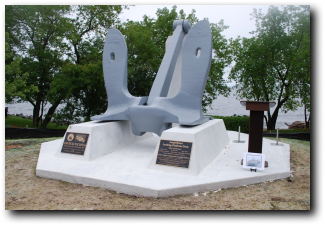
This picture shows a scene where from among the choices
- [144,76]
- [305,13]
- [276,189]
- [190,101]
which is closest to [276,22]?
[305,13]

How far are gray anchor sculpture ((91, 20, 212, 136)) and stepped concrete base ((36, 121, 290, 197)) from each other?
0.92 metres

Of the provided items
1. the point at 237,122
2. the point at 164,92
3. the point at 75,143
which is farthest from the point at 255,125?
the point at 237,122

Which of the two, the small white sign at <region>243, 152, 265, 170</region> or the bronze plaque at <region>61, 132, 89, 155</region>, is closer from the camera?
the small white sign at <region>243, 152, 265, 170</region>

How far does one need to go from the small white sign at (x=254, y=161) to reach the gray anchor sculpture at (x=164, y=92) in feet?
4.77

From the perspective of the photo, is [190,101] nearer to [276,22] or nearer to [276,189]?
[276,189]

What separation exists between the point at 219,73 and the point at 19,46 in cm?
1191

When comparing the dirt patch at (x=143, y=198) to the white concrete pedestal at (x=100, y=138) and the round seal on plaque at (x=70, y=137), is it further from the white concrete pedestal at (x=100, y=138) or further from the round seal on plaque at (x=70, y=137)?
the round seal on plaque at (x=70, y=137)

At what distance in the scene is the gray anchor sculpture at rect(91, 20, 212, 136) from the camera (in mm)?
5969

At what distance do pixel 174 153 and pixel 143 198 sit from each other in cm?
126

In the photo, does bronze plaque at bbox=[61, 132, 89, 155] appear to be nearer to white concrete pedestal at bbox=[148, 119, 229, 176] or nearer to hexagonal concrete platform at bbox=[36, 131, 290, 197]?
hexagonal concrete platform at bbox=[36, 131, 290, 197]

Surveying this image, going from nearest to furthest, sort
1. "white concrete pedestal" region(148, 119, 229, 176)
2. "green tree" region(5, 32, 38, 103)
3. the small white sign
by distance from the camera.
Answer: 1. "white concrete pedestal" region(148, 119, 229, 176)
2. the small white sign
3. "green tree" region(5, 32, 38, 103)

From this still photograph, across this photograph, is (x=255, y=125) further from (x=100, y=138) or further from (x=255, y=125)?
(x=100, y=138)

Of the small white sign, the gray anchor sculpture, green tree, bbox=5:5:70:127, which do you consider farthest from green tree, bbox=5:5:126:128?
the small white sign

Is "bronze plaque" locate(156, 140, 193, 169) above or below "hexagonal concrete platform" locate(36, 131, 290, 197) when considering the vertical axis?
above
